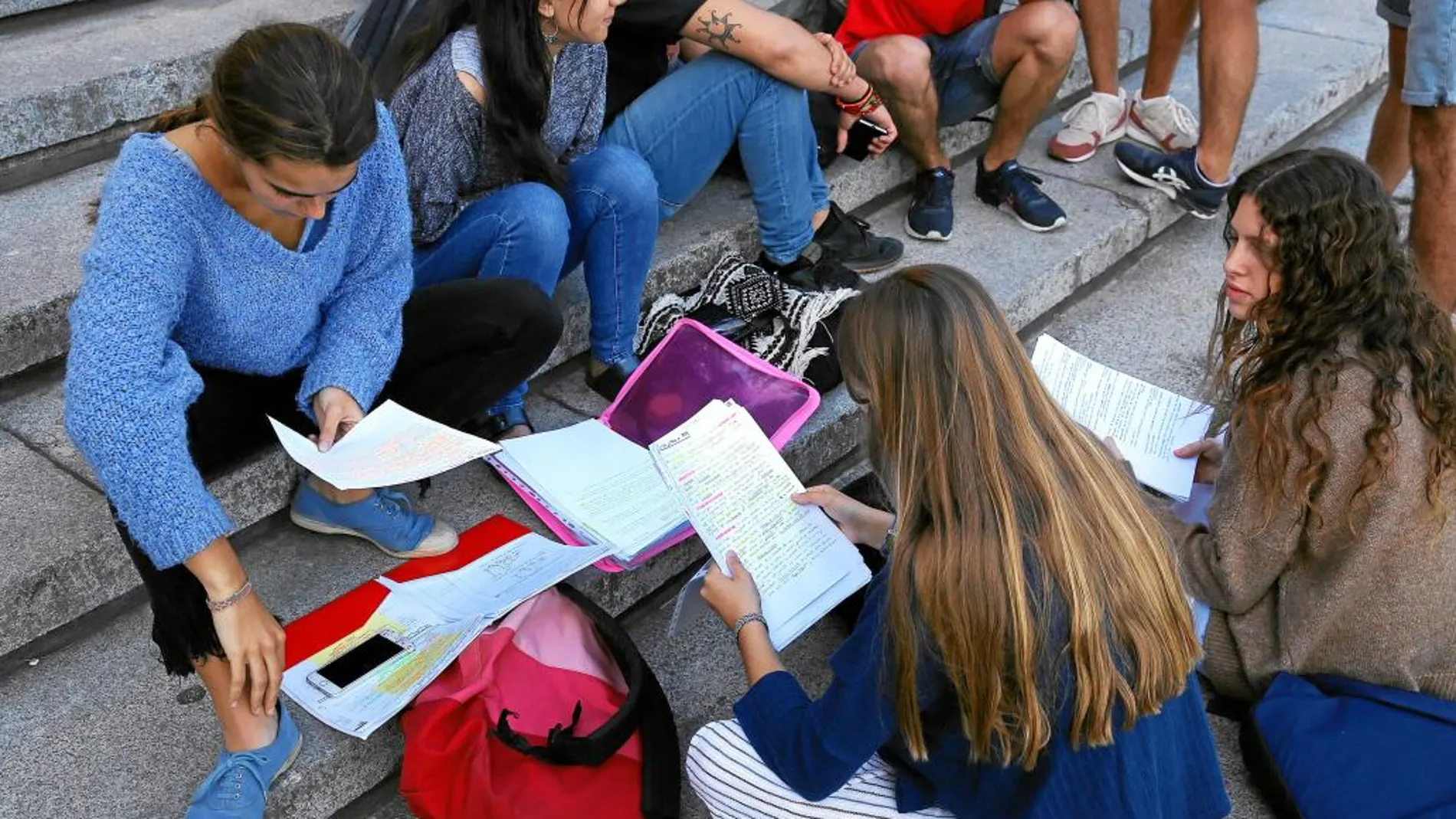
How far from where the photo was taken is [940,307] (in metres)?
1.74

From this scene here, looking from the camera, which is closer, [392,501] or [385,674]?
[385,674]

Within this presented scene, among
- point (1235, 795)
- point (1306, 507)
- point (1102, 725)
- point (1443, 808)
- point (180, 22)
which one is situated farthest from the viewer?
point (180, 22)

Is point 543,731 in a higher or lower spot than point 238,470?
lower

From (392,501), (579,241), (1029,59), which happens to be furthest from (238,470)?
(1029,59)

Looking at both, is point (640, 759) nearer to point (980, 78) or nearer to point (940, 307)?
point (940, 307)

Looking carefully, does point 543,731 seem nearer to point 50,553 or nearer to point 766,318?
point 50,553

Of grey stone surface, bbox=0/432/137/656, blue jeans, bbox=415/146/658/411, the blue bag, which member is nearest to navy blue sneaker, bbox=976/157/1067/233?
blue jeans, bbox=415/146/658/411

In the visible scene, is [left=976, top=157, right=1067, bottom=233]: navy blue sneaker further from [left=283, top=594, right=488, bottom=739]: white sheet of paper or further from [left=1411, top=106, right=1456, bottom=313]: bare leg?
[left=283, top=594, right=488, bottom=739]: white sheet of paper

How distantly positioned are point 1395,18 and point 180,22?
338 cm

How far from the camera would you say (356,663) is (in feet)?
7.13

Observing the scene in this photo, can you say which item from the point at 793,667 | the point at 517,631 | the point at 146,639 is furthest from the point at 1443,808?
the point at 146,639

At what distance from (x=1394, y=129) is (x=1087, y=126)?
91cm

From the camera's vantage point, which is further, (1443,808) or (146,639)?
(146,639)

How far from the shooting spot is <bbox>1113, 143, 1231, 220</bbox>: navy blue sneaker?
161 inches
